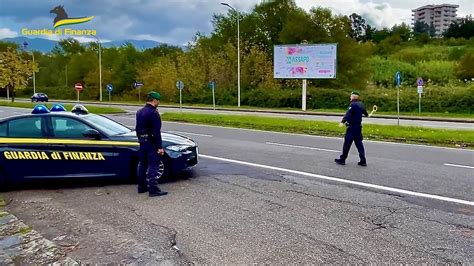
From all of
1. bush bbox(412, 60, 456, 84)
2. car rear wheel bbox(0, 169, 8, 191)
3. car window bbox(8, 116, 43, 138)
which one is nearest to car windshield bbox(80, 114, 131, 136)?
car window bbox(8, 116, 43, 138)

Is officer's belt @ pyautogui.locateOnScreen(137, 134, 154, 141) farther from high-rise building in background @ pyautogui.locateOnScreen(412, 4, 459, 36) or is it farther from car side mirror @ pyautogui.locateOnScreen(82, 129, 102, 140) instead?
high-rise building in background @ pyautogui.locateOnScreen(412, 4, 459, 36)

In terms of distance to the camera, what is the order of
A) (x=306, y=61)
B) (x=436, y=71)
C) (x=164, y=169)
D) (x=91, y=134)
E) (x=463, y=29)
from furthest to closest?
(x=463, y=29) < (x=436, y=71) < (x=306, y=61) < (x=164, y=169) < (x=91, y=134)

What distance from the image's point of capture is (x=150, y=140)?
22.3 feet

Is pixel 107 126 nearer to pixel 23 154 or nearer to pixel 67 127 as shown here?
pixel 67 127

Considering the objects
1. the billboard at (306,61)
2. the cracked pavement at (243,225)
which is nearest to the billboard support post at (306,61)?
the billboard at (306,61)

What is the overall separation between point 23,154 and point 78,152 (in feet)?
2.97

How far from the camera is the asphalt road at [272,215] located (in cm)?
446

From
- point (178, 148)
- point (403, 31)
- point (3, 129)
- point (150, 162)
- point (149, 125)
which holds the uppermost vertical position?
point (403, 31)

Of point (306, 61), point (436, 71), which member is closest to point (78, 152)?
point (306, 61)

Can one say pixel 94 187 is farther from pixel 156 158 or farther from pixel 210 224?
pixel 210 224

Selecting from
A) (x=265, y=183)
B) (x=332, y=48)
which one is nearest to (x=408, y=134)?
(x=265, y=183)

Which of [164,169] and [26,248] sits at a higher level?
[164,169]

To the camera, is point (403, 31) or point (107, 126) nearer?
point (107, 126)

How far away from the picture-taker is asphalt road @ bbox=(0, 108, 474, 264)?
446cm
